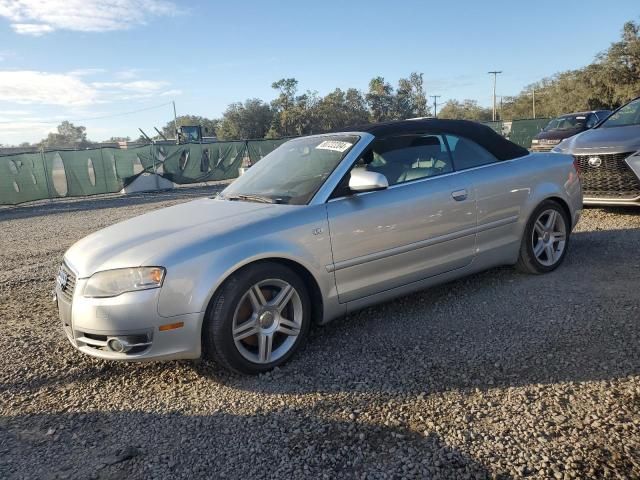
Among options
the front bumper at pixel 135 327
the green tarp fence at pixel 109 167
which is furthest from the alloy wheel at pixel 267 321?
the green tarp fence at pixel 109 167

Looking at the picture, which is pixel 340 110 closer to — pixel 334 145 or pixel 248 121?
pixel 248 121

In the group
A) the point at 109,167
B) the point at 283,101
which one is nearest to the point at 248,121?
the point at 283,101

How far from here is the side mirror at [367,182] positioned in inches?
137

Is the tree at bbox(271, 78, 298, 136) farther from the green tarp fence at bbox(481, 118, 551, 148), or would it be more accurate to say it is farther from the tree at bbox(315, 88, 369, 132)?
the green tarp fence at bbox(481, 118, 551, 148)

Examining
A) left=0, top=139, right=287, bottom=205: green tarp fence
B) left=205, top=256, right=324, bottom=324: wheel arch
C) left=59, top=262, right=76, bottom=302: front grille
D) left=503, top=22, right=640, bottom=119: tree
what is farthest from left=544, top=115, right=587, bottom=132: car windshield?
left=503, top=22, right=640, bottom=119: tree

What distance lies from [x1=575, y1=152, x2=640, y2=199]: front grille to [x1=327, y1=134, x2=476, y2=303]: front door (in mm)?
3692

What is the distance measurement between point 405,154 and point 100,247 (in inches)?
92.5

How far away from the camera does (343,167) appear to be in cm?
369

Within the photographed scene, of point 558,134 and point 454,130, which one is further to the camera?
point 558,134

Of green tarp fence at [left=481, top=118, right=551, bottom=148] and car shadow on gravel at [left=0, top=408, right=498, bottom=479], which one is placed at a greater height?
green tarp fence at [left=481, top=118, right=551, bottom=148]

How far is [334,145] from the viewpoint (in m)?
4.00

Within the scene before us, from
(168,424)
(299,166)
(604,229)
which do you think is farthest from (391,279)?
(604,229)

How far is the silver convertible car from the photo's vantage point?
297 cm

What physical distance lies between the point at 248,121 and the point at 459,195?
7133 cm
